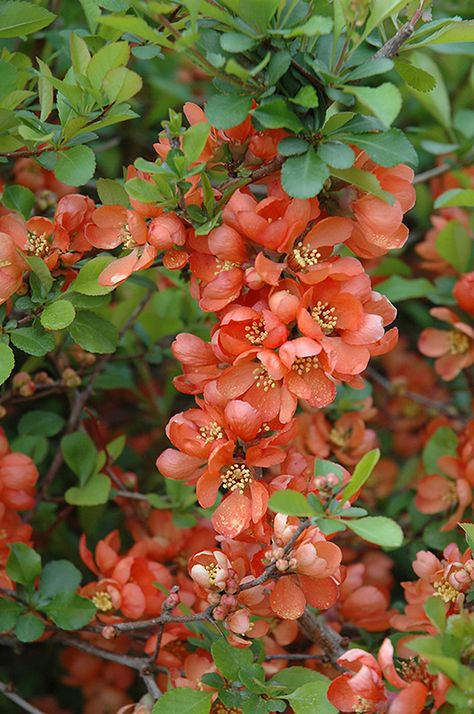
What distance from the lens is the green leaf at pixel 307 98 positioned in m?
0.97

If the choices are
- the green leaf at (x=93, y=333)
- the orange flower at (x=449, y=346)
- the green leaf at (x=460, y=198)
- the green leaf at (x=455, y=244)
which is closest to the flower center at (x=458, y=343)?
the orange flower at (x=449, y=346)

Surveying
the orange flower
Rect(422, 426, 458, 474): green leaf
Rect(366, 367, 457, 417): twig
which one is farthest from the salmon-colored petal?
Rect(366, 367, 457, 417): twig

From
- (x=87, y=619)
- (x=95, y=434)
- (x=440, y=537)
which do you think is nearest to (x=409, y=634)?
(x=440, y=537)

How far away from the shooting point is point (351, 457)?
1.50 meters

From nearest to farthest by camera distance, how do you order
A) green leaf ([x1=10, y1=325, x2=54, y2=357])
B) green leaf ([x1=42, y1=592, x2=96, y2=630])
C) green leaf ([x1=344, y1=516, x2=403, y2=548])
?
green leaf ([x1=344, y1=516, x2=403, y2=548]) < green leaf ([x1=10, y1=325, x2=54, y2=357]) < green leaf ([x1=42, y1=592, x2=96, y2=630])

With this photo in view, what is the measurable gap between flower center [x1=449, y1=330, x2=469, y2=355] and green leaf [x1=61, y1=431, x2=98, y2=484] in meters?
0.64

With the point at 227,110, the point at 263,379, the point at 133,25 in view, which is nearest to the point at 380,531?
the point at 263,379

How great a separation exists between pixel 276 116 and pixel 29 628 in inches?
28.3

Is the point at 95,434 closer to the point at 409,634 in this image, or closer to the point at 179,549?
the point at 179,549

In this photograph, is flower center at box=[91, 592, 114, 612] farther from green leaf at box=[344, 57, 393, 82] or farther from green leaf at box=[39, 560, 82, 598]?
green leaf at box=[344, 57, 393, 82]

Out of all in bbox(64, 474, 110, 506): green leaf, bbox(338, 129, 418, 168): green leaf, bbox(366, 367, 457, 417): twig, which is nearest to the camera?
bbox(338, 129, 418, 168): green leaf

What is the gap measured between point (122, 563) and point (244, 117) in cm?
64

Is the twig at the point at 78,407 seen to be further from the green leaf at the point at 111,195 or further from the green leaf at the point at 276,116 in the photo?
the green leaf at the point at 276,116

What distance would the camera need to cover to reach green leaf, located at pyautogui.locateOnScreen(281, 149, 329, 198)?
98cm
